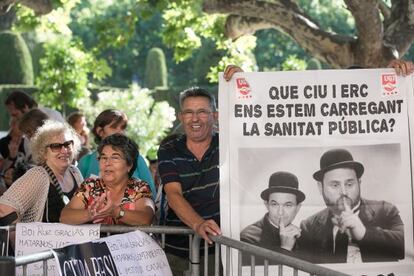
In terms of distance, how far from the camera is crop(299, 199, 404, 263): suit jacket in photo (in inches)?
256

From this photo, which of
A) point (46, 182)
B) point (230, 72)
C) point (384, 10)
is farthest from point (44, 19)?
point (230, 72)

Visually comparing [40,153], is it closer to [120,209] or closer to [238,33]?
[120,209]

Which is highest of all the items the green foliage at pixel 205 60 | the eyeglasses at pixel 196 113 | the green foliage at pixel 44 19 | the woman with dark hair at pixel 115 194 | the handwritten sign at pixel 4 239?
the green foliage at pixel 205 60

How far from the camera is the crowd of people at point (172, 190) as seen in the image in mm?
6504

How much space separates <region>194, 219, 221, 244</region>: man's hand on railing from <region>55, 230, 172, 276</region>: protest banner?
0.37m

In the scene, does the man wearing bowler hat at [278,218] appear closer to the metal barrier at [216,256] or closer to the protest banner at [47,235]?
the metal barrier at [216,256]

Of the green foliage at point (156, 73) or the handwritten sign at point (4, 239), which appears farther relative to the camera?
the green foliage at point (156, 73)

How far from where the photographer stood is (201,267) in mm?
6914

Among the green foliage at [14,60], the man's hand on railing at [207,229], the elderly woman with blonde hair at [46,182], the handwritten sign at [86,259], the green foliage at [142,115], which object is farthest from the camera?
the green foliage at [14,60]

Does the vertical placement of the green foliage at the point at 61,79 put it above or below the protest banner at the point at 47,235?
above

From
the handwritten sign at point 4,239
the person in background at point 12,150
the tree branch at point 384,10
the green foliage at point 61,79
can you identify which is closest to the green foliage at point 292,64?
the green foliage at point 61,79

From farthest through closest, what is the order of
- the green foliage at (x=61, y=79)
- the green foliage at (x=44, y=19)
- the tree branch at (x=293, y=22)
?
the green foliage at (x=61, y=79) < the green foliage at (x=44, y=19) < the tree branch at (x=293, y=22)

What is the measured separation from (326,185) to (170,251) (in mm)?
1141

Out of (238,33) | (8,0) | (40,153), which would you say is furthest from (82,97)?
(40,153)
